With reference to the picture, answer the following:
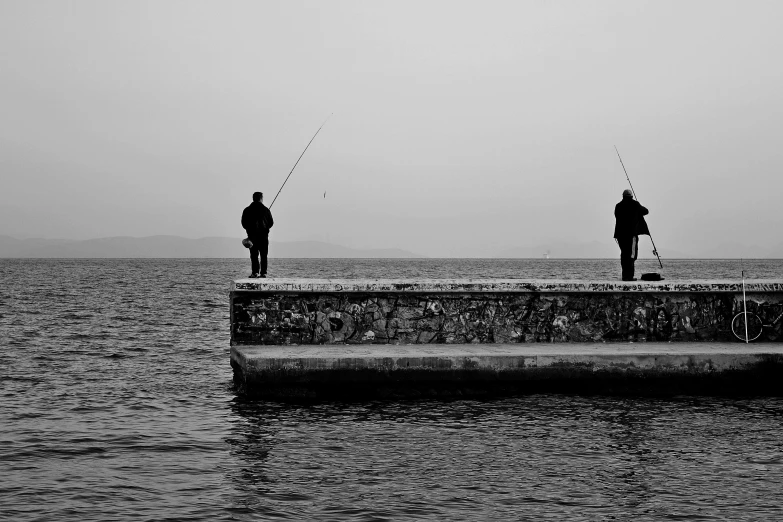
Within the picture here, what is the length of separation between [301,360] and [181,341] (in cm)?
1057

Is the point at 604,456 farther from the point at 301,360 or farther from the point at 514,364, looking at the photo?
the point at 301,360

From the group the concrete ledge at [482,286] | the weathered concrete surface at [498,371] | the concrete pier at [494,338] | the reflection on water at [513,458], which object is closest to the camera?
the reflection on water at [513,458]

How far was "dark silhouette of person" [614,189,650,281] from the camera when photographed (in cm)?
1309

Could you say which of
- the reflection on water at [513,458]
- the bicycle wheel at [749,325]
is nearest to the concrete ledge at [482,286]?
the bicycle wheel at [749,325]

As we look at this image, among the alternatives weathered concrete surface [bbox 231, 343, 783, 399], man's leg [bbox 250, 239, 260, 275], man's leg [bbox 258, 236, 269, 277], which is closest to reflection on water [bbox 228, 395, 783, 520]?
weathered concrete surface [bbox 231, 343, 783, 399]

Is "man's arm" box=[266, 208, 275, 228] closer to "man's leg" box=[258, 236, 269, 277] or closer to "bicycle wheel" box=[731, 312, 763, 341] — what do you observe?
"man's leg" box=[258, 236, 269, 277]

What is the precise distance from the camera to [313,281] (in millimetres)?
11625

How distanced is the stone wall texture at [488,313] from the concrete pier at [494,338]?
0.05 feet

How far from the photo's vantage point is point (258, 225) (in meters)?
12.6

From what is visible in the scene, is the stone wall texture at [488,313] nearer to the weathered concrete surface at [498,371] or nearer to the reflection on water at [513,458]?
the weathered concrete surface at [498,371]

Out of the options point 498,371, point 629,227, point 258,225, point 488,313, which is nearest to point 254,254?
point 258,225

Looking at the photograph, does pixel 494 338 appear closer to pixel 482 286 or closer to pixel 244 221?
pixel 482 286

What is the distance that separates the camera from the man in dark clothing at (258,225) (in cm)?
1265

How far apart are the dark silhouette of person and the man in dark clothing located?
18.4 ft
